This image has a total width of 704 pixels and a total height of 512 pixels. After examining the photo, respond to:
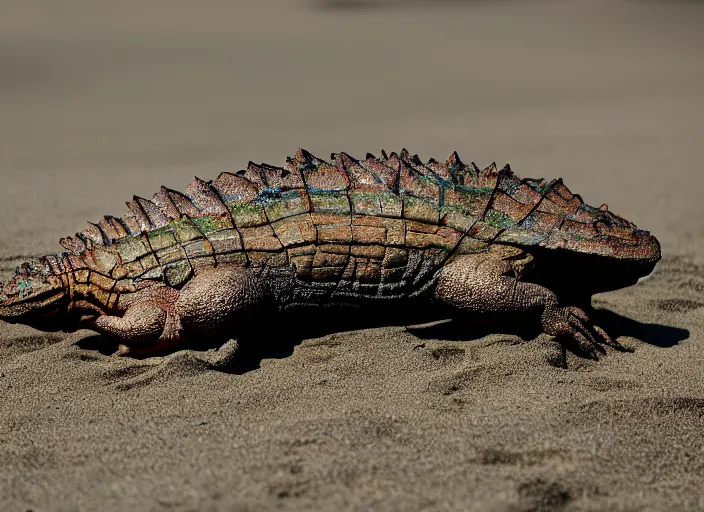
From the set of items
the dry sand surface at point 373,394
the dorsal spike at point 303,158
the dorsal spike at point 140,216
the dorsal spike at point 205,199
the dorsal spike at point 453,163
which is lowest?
the dry sand surface at point 373,394

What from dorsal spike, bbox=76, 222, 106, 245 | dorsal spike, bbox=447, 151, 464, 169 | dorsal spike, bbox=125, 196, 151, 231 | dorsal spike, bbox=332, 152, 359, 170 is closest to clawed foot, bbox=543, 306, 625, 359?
dorsal spike, bbox=447, 151, 464, 169

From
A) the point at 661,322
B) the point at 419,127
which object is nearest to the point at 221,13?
the point at 419,127

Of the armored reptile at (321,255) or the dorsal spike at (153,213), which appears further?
the dorsal spike at (153,213)

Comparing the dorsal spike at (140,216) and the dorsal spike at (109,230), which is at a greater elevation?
the dorsal spike at (140,216)

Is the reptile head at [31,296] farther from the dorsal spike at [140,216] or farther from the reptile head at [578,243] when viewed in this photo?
the reptile head at [578,243]

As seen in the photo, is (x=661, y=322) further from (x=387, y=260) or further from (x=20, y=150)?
(x=20, y=150)

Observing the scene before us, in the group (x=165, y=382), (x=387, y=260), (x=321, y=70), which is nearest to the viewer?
(x=165, y=382)

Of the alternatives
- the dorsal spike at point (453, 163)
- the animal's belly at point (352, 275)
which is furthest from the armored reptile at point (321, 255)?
the dorsal spike at point (453, 163)
